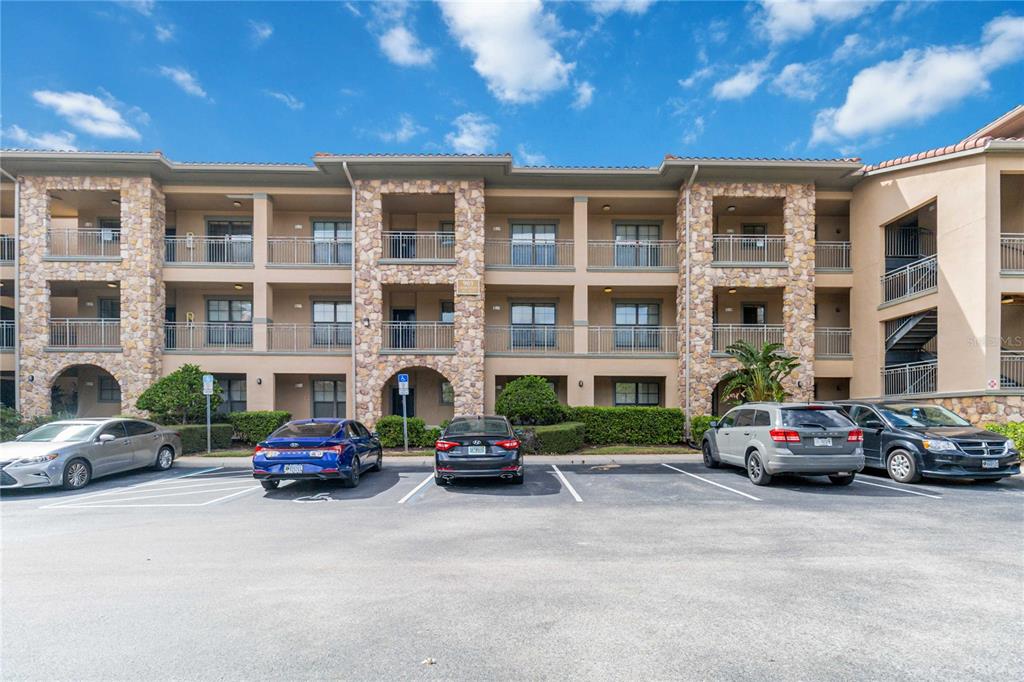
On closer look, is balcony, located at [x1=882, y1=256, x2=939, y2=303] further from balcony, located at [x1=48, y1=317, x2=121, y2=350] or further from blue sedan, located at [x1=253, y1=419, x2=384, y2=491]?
balcony, located at [x1=48, y1=317, x2=121, y2=350]

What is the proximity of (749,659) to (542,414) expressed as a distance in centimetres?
1287

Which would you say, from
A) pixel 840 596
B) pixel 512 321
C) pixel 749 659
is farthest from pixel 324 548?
pixel 512 321

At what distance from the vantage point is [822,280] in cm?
1895

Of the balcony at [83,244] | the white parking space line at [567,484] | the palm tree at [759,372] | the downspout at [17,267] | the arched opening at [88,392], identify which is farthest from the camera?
the arched opening at [88,392]

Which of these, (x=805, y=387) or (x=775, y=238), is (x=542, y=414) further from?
(x=775, y=238)

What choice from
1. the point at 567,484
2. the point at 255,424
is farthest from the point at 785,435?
the point at 255,424

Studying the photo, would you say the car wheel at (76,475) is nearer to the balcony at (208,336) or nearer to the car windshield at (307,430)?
the car windshield at (307,430)

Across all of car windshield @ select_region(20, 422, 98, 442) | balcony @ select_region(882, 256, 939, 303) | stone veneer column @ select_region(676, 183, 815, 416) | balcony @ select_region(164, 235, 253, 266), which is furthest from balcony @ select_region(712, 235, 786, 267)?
car windshield @ select_region(20, 422, 98, 442)

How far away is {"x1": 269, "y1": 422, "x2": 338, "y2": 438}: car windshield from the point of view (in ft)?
33.8

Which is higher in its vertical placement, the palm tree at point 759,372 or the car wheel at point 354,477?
the palm tree at point 759,372

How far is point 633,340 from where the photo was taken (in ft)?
64.1

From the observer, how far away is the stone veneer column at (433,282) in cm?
1800

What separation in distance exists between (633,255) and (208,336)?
17.0m

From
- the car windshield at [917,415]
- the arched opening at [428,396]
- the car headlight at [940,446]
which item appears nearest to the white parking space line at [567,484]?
the car headlight at [940,446]
